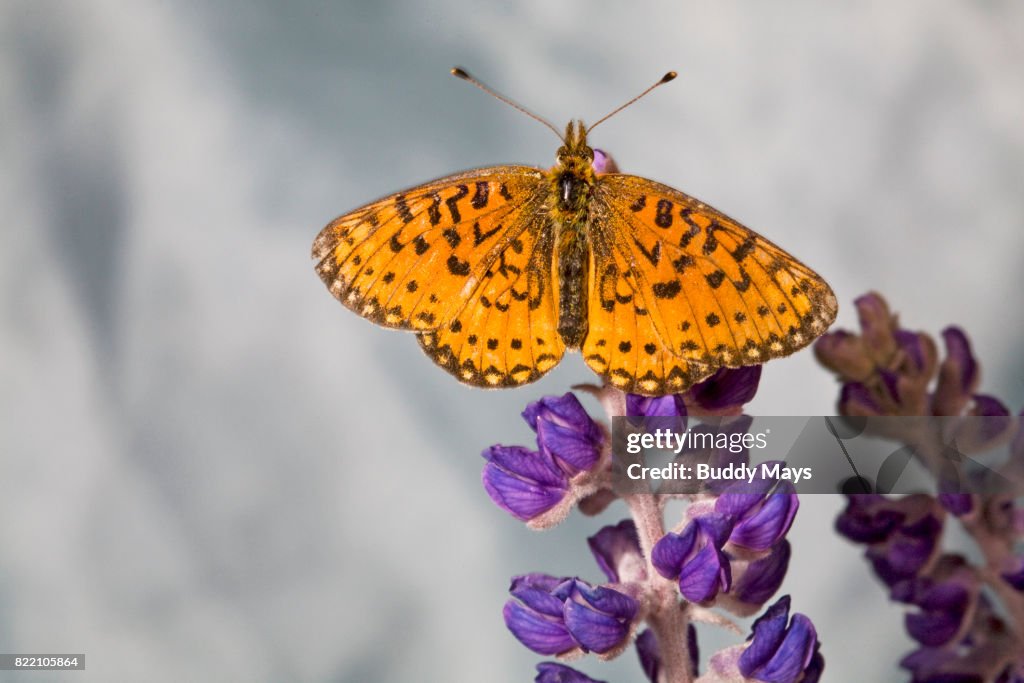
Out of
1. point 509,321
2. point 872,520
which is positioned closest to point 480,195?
point 509,321

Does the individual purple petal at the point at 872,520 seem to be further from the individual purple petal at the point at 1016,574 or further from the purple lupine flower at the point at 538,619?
the purple lupine flower at the point at 538,619

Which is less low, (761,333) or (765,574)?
(761,333)

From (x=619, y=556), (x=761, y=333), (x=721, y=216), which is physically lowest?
(x=619, y=556)

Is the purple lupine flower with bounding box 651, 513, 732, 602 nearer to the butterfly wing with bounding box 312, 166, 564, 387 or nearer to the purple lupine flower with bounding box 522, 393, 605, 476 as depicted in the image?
the purple lupine flower with bounding box 522, 393, 605, 476

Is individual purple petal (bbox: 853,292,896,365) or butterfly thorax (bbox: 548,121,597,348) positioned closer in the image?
individual purple petal (bbox: 853,292,896,365)

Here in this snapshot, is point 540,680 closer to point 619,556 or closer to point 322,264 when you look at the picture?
point 619,556

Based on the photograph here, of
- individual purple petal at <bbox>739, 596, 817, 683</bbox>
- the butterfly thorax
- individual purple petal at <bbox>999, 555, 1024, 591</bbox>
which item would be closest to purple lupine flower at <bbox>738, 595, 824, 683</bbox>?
individual purple petal at <bbox>739, 596, 817, 683</bbox>

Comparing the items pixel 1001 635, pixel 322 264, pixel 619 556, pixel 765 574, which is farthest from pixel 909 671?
pixel 322 264
